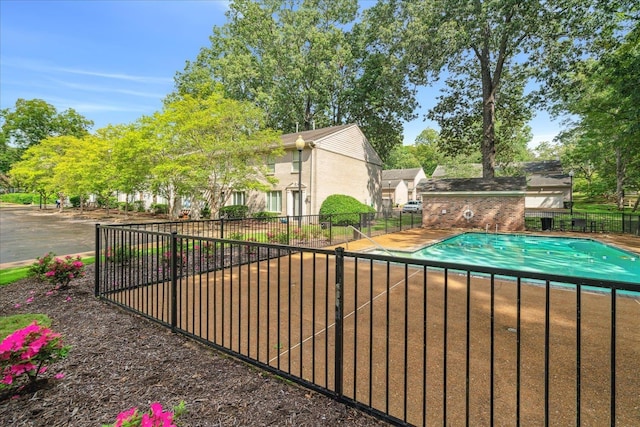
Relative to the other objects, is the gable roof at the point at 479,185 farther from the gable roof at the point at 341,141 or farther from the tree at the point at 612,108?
the gable roof at the point at 341,141

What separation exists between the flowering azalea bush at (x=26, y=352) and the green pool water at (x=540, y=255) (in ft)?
25.7

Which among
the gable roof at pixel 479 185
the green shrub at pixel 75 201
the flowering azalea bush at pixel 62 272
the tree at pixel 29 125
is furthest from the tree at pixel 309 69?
the tree at pixel 29 125

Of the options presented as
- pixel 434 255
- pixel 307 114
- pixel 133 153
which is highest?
pixel 307 114

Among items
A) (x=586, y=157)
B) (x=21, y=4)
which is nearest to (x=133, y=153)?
(x=21, y=4)

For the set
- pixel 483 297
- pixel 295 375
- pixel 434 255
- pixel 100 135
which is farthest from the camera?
pixel 100 135

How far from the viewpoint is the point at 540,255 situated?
12.0m

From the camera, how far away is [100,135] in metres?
22.6

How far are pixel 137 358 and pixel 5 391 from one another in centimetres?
94

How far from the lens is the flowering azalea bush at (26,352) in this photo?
7.02 ft

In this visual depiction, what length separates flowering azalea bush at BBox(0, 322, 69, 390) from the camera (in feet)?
7.02

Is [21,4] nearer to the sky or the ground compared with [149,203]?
nearer to the sky

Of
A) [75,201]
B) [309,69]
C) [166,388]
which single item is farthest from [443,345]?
[75,201]

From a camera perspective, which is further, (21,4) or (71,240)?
(71,240)

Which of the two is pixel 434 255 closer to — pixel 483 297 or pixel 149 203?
pixel 483 297
